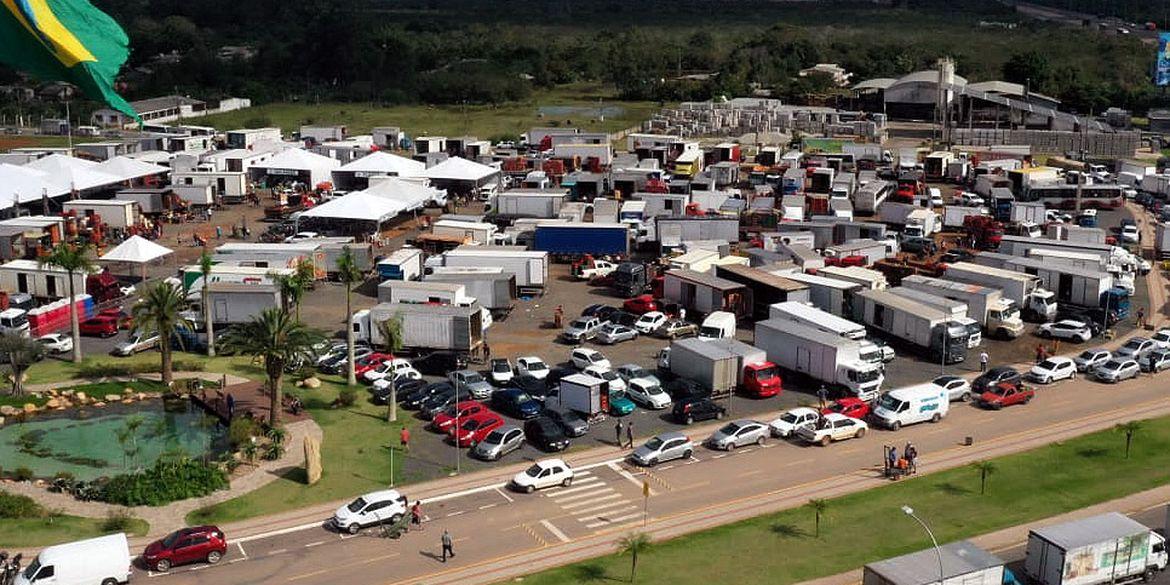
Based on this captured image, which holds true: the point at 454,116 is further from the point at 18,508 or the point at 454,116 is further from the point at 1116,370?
the point at 18,508

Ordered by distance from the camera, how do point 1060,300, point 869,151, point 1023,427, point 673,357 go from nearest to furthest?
1. point 1023,427
2. point 673,357
3. point 1060,300
4. point 869,151

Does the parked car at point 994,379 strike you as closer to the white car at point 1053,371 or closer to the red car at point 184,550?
the white car at point 1053,371

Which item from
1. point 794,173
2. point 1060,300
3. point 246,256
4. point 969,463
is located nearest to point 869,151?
point 794,173

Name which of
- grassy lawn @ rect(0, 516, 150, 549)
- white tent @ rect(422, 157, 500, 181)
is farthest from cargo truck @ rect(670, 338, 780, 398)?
white tent @ rect(422, 157, 500, 181)

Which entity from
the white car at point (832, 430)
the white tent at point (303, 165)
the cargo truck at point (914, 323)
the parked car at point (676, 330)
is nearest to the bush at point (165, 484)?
the white car at point (832, 430)

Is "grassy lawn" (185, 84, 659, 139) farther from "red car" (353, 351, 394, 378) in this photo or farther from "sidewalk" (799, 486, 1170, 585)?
"sidewalk" (799, 486, 1170, 585)

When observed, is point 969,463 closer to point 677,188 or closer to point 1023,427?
point 1023,427

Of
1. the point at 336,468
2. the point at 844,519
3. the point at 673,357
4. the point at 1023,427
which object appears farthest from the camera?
the point at 673,357
